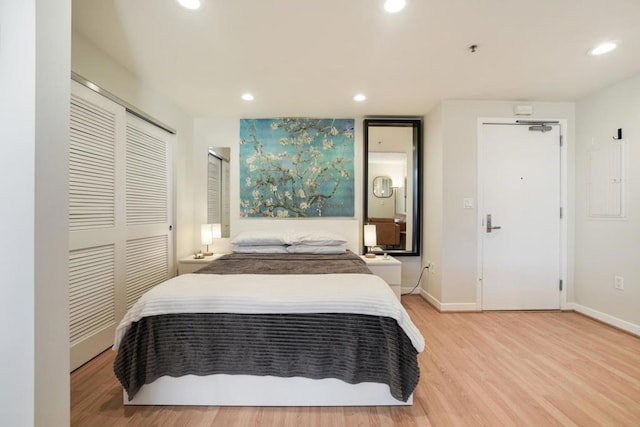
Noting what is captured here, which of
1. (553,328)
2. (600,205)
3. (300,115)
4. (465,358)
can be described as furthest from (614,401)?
(300,115)

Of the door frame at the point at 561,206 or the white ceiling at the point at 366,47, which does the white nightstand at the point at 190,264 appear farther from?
the door frame at the point at 561,206

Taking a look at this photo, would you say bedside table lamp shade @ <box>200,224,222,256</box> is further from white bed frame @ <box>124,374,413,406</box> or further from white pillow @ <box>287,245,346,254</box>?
white bed frame @ <box>124,374,413,406</box>

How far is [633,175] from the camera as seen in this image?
7.86 ft

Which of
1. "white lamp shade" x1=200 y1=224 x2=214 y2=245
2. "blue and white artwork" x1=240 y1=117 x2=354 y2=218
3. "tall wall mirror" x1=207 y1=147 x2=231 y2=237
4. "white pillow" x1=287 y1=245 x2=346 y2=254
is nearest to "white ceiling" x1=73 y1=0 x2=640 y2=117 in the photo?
"blue and white artwork" x1=240 y1=117 x2=354 y2=218

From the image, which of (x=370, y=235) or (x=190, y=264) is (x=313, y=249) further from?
(x=190, y=264)

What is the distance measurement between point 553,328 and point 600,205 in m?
1.34

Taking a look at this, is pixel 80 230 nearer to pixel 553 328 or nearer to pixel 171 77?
pixel 171 77

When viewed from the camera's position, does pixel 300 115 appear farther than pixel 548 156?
Yes

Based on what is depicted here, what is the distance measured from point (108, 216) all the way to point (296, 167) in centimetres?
200

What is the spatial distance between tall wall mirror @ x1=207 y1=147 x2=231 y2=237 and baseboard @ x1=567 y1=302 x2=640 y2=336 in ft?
13.7

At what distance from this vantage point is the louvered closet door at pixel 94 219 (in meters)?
1.84

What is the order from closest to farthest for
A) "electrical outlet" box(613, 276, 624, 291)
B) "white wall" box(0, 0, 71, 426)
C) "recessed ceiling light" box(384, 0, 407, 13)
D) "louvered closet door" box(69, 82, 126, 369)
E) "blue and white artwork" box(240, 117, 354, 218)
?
"white wall" box(0, 0, 71, 426)
"recessed ceiling light" box(384, 0, 407, 13)
"louvered closet door" box(69, 82, 126, 369)
"electrical outlet" box(613, 276, 624, 291)
"blue and white artwork" box(240, 117, 354, 218)

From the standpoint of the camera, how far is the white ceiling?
1.59 meters

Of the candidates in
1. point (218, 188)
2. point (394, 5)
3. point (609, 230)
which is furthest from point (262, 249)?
point (609, 230)
